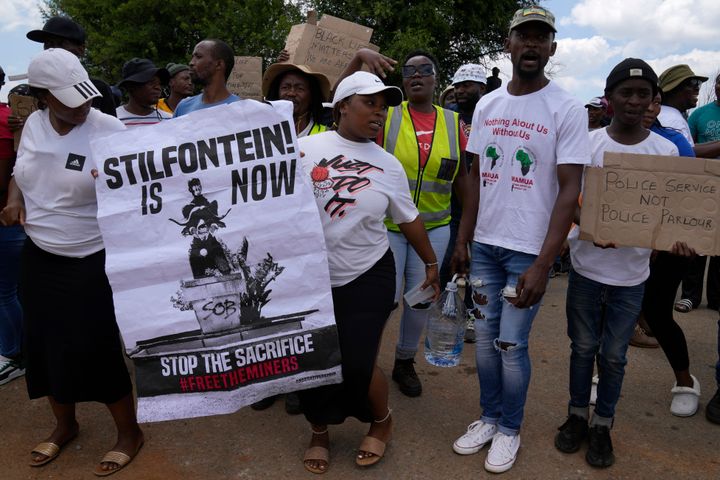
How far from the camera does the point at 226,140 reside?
2.56 m

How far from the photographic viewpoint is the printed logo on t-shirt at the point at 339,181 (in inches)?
105

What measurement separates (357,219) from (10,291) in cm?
289

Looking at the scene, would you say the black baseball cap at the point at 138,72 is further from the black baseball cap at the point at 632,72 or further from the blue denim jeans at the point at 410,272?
the black baseball cap at the point at 632,72

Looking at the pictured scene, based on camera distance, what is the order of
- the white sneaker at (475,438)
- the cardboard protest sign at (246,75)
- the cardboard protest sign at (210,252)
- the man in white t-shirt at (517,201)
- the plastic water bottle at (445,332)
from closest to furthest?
the cardboard protest sign at (210,252)
the man in white t-shirt at (517,201)
the white sneaker at (475,438)
the plastic water bottle at (445,332)
the cardboard protest sign at (246,75)

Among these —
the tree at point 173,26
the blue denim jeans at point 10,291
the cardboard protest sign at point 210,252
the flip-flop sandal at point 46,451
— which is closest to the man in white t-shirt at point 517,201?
the cardboard protest sign at point 210,252

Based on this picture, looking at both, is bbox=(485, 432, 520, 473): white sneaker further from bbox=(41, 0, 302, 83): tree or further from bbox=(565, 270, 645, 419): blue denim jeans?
bbox=(41, 0, 302, 83): tree

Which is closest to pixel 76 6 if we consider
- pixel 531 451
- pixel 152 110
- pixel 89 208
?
pixel 152 110

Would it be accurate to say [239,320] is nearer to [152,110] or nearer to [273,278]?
Answer: [273,278]

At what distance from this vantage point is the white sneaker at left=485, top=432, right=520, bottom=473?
2.92m

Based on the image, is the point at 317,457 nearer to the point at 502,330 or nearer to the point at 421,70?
the point at 502,330

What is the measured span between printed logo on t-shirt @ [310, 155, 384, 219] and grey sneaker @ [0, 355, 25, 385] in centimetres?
295

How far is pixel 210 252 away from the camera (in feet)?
8.21

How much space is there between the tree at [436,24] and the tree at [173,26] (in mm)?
2370

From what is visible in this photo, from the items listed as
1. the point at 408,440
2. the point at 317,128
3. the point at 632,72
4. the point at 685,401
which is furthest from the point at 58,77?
the point at 685,401
